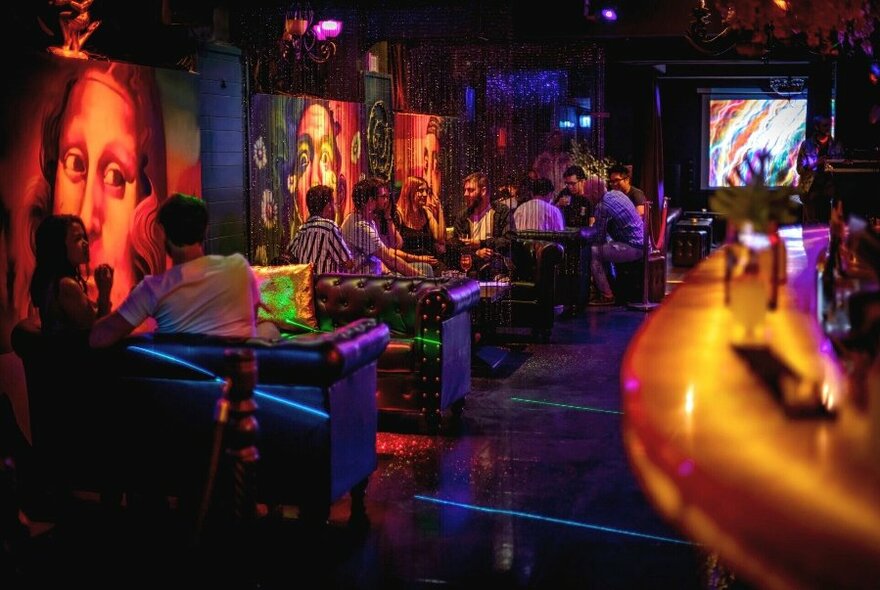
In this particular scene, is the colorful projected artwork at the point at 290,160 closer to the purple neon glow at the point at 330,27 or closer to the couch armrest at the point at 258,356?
the purple neon glow at the point at 330,27

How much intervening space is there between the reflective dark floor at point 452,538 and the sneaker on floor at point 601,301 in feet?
18.0

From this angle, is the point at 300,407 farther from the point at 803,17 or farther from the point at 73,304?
the point at 803,17

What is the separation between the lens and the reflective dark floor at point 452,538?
4.55m

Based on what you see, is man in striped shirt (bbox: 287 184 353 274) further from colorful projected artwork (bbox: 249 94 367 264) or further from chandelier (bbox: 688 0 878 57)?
chandelier (bbox: 688 0 878 57)

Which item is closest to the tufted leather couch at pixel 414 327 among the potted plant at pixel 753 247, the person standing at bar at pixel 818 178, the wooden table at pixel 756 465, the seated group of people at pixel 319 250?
the seated group of people at pixel 319 250

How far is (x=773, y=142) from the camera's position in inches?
826

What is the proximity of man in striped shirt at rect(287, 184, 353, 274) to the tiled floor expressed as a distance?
1.41 meters

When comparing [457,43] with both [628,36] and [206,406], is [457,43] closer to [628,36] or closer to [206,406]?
[628,36]

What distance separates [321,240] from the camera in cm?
770

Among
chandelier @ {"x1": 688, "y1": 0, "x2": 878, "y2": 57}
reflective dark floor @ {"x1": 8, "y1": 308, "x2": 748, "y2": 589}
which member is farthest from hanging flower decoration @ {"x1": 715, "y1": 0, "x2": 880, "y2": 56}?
reflective dark floor @ {"x1": 8, "y1": 308, "x2": 748, "y2": 589}

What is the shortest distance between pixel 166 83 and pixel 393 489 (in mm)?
3232

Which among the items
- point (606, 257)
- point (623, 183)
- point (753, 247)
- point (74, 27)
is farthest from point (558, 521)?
point (623, 183)

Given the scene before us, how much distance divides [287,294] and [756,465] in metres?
5.31

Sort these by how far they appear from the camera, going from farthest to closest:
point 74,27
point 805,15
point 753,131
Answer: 1. point 753,131
2. point 74,27
3. point 805,15
